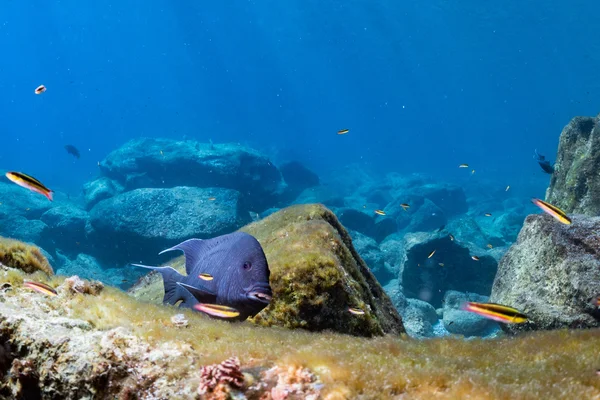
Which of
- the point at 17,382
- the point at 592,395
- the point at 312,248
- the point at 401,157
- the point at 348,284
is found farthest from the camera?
the point at 401,157

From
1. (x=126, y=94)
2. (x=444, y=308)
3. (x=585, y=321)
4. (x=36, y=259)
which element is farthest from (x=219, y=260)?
(x=126, y=94)

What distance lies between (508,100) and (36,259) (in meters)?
133

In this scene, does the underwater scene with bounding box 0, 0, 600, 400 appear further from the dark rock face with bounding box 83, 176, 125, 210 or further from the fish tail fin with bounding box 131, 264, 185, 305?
the dark rock face with bounding box 83, 176, 125, 210

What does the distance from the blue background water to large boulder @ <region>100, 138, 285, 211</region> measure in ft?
77.3

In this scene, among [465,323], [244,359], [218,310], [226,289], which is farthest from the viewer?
[465,323]

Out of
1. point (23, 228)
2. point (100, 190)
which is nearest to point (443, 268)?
point (23, 228)

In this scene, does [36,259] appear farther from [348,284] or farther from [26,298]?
[348,284]

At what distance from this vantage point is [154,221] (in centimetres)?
1595

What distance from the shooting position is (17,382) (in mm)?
2332

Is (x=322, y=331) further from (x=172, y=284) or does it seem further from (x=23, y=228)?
(x=23, y=228)

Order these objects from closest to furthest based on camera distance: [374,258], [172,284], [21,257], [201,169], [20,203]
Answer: [172,284], [21,257], [374,258], [20,203], [201,169]

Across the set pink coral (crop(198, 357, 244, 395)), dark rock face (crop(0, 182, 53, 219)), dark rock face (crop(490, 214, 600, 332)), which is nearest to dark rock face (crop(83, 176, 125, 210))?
dark rock face (crop(0, 182, 53, 219))

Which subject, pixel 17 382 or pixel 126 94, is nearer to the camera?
pixel 17 382

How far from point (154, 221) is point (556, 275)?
15093 millimetres
